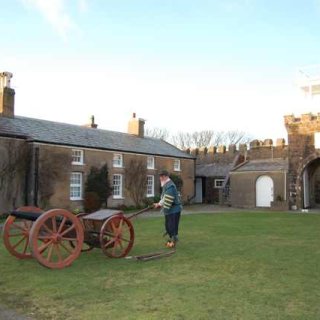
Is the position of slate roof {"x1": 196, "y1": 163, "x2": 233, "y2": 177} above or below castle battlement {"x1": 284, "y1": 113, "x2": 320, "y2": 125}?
below

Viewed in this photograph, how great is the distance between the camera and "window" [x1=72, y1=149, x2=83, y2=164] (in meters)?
26.8

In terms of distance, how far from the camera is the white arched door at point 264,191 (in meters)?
32.8

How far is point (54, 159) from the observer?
2536 cm

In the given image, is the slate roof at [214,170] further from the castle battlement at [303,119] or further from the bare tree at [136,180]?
the castle battlement at [303,119]

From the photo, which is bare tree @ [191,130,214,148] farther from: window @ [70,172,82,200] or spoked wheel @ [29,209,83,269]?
spoked wheel @ [29,209,83,269]

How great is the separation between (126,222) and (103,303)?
3804 millimetres

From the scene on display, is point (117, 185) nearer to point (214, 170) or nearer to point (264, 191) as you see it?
point (264, 191)

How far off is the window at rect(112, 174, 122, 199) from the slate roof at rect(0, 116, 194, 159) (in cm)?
181

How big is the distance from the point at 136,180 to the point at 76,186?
5247 mm

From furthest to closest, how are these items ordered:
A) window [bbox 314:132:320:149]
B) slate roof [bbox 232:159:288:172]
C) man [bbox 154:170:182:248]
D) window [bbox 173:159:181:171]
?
window [bbox 173:159:181:171]
slate roof [bbox 232:159:288:172]
window [bbox 314:132:320:149]
man [bbox 154:170:182:248]

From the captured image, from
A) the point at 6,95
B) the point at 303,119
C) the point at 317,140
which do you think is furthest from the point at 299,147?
the point at 6,95

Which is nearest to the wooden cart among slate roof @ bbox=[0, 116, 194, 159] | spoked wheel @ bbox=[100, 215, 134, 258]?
spoked wheel @ bbox=[100, 215, 134, 258]

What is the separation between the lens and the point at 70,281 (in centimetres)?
746

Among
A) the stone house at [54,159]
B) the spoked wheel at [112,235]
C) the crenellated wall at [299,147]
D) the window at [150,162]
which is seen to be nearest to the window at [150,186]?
the stone house at [54,159]
